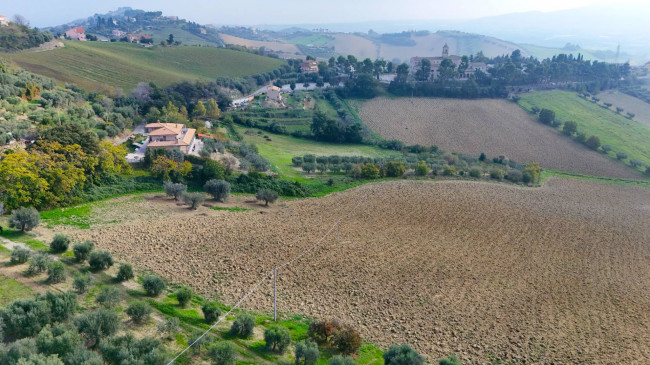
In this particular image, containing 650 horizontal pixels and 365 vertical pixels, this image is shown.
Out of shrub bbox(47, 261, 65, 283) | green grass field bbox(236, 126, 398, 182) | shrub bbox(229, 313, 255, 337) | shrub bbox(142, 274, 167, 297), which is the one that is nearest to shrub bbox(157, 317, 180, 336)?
shrub bbox(229, 313, 255, 337)

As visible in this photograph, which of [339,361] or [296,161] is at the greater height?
[339,361]

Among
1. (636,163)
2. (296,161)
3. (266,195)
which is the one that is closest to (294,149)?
(296,161)

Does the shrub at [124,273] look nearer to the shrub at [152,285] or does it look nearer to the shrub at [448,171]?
the shrub at [152,285]

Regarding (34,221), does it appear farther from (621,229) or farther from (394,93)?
(394,93)

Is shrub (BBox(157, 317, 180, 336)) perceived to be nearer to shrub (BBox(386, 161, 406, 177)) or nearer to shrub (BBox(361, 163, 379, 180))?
shrub (BBox(361, 163, 379, 180))

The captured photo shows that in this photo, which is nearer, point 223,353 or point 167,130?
point 223,353

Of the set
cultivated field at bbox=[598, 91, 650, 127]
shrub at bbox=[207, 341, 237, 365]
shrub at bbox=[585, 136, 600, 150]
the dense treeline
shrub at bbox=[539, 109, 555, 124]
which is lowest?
shrub at bbox=[207, 341, 237, 365]

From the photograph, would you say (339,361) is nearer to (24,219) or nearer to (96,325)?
(96,325)
